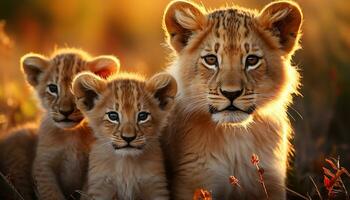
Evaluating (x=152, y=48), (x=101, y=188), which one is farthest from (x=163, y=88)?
(x=152, y=48)

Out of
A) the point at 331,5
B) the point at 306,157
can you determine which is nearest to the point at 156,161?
the point at 306,157

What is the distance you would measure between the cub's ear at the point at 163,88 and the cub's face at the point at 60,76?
0.71m

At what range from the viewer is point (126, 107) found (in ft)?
22.4

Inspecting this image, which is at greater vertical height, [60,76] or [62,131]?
[60,76]

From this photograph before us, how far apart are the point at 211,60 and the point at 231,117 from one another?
53 centimetres

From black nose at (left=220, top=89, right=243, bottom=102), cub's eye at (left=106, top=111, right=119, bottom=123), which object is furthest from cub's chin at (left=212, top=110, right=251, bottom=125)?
cub's eye at (left=106, top=111, right=119, bottom=123)

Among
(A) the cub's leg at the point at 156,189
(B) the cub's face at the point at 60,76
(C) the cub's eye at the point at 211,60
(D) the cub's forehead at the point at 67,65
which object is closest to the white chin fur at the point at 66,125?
(B) the cub's face at the point at 60,76

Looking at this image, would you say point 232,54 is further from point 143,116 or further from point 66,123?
point 66,123

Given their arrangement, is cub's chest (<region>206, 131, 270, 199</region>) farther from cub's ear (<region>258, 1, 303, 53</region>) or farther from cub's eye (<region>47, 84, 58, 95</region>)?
cub's eye (<region>47, 84, 58, 95</region>)

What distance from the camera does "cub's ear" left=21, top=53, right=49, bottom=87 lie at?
26.0 feet

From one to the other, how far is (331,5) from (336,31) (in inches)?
32.9

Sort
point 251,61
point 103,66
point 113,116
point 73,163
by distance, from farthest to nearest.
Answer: point 103,66 < point 73,163 < point 113,116 < point 251,61

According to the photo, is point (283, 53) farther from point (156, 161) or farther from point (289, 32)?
point (156, 161)

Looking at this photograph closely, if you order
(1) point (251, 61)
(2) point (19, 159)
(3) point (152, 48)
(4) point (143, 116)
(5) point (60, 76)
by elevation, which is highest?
(1) point (251, 61)
